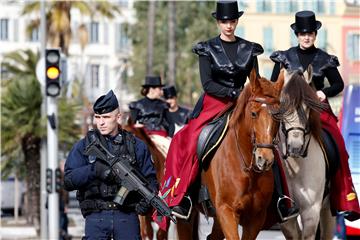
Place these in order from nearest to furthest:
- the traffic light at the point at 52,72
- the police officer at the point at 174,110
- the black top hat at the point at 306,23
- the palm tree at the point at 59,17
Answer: the black top hat at the point at 306,23 → the police officer at the point at 174,110 → the traffic light at the point at 52,72 → the palm tree at the point at 59,17

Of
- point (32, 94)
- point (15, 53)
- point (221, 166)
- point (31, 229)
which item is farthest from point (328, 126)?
point (15, 53)

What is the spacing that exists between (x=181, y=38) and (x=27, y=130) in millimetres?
40346

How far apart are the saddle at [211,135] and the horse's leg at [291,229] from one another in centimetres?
112

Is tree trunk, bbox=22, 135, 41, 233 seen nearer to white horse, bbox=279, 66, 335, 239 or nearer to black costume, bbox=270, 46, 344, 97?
black costume, bbox=270, 46, 344, 97

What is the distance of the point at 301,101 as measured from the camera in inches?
465

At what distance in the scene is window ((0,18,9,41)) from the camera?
107 meters

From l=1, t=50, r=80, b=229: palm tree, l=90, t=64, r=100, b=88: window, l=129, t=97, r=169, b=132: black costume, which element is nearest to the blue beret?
l=129, t=97, r=169, b=132: black costume

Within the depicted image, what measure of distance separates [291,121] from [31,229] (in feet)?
82.6

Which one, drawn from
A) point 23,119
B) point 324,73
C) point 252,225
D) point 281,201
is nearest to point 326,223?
point 281,201

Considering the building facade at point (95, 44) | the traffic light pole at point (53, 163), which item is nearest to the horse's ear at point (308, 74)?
the traffic light pole at point (53, 163)

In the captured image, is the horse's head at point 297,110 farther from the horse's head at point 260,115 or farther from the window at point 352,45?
the window at point 352,45

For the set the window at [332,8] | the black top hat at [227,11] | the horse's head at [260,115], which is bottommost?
the horse's head at [260,115]

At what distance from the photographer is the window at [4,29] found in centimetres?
10744

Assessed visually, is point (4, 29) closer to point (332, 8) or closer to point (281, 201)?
point (332, 8)
